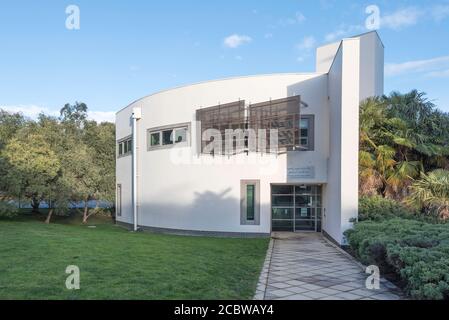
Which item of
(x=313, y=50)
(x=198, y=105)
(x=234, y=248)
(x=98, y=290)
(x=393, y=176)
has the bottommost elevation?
(x=234, y=248)

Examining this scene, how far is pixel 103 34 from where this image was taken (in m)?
11.3

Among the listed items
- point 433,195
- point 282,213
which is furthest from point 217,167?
point 433,195

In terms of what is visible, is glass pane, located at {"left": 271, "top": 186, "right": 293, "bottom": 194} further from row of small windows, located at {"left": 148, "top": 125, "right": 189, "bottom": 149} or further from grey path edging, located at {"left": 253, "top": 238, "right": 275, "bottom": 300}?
grey path edging, located at {"left": 253, "top": 238, "right": 275, "bottom": 300}

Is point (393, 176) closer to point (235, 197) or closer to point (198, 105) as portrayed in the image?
point (235, 197)

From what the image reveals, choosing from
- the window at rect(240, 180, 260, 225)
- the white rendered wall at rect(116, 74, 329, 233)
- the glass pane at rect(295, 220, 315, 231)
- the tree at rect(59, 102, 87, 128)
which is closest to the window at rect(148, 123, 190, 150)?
the white rendered wall at rect(116, 74, 329, 233)

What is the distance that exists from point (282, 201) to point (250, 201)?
1753 millimetres

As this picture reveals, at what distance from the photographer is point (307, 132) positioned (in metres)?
14.9

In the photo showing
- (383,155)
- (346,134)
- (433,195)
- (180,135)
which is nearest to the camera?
(433,195)

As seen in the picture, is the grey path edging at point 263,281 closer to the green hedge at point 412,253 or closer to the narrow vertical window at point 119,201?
the green hedge at point 412,253

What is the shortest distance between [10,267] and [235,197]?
9486 millimetres

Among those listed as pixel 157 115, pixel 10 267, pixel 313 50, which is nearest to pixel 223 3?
pixel 157 115

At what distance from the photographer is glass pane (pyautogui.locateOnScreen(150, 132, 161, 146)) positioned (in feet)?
57.3

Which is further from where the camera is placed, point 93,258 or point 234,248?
point 234,248

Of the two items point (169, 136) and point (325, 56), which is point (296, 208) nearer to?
point (169, 136)
